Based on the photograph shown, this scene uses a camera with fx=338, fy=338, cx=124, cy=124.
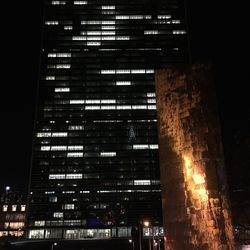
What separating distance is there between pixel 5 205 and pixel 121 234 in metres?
49.2

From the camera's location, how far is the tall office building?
120m

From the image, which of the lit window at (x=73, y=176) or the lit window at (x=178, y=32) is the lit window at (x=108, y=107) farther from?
the lit window at (x=178, y=32)

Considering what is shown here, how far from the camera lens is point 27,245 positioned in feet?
242

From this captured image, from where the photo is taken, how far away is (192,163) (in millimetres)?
18609

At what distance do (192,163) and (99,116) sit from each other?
113m

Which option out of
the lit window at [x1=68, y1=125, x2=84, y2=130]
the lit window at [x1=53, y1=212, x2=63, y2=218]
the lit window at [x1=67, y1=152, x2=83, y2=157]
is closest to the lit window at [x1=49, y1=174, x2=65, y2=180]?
the lit window at [x1=67, y1=152, x2=83, y2=157]

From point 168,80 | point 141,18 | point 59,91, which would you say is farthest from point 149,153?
point 168,80

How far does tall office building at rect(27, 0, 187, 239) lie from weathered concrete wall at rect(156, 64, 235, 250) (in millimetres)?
92873

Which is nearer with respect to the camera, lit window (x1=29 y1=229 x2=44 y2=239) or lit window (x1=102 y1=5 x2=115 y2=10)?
lit window (x1=29 y1=229 x2=44 y2=239)

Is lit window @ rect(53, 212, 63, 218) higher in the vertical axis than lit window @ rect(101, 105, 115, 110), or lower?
lower

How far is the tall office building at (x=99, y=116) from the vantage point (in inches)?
4737

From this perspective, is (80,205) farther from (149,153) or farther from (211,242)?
(211,242)

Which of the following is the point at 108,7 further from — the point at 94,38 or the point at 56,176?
the point at 56,176

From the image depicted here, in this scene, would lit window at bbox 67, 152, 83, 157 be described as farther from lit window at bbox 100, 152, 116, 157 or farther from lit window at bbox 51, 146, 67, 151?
lit window at bbox 100, 152, 116, 157
